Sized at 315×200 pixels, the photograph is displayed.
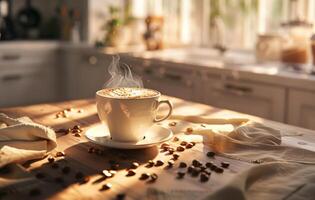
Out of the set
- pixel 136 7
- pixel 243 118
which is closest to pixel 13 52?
pixel 136 7

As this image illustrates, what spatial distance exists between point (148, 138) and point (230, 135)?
199 mm

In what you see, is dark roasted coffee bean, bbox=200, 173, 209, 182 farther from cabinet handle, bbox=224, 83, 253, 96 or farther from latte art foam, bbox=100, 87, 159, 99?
cabinet handle, bbox=224, 83, 253, 96

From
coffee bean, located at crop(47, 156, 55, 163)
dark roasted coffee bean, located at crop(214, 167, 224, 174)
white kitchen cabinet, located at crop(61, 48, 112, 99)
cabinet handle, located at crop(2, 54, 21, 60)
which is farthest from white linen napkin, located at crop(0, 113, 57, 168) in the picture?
cabinet handle, located at crop(2, 54, 21, 60)

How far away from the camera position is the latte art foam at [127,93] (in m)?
1.04

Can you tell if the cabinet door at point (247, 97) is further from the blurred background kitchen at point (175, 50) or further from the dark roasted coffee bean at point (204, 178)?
the dark roasted coffee bean at point (204, 178)

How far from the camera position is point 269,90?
230cm

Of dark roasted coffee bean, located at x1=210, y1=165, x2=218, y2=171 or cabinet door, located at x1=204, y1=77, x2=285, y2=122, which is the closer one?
dark roasted coffee bean, located at x1=210, y1=165, x2=218, y2=171

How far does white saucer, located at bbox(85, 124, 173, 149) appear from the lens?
40.1 inches

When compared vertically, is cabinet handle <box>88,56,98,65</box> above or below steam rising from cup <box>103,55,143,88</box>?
below

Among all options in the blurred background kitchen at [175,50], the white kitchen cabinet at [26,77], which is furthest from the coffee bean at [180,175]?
the white kitchen cabinet at [26,77]

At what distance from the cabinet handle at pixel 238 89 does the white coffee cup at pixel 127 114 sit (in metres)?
1.44

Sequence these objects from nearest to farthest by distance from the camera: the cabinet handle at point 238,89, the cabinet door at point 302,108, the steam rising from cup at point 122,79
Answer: the steam rising from cup at point 122,79
the cabinet door at point 302,108
the cabinet handle at point 238,89

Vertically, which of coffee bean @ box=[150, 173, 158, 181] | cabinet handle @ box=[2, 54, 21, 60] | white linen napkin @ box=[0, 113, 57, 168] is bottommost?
cabinet handle @ box=[2, 54, 21, 60]

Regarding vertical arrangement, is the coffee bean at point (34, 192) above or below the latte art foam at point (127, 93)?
below
